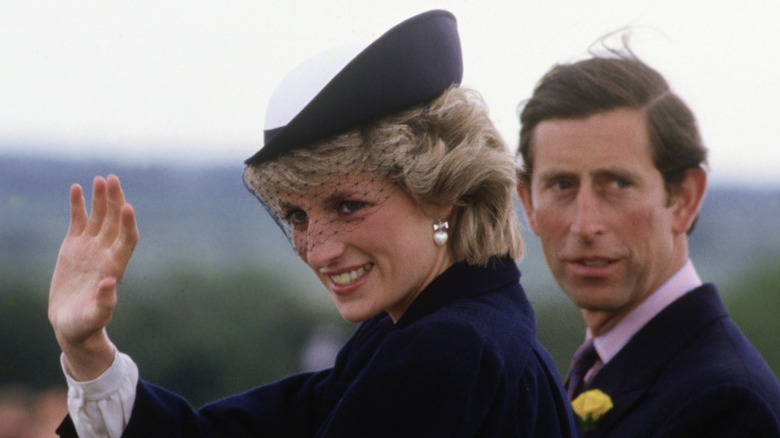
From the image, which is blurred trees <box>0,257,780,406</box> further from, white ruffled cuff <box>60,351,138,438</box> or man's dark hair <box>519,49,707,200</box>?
white ruffled cuff <box>60,351,138,438</box>

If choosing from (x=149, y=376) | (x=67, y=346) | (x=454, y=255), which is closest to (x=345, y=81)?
(x=454, y=255)

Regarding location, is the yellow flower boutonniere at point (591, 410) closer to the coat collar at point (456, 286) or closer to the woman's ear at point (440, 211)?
the coat collar at point (456, 286)

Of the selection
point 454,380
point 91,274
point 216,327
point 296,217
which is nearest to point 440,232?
point 296,217

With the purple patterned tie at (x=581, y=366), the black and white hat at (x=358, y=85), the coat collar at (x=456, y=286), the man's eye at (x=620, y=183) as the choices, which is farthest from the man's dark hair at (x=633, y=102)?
the coat collar at (x=456, y=286)

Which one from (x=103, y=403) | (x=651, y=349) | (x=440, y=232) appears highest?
(x=440, y=232)

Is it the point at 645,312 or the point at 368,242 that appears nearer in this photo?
the point at 368,242

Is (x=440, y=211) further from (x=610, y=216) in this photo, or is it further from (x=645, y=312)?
(x=645, y=312)

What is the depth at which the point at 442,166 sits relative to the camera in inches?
91.9

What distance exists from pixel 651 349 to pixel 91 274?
6.10ft

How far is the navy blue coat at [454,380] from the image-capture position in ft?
6.64

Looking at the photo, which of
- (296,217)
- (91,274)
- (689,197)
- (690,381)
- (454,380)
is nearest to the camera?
(454,380)

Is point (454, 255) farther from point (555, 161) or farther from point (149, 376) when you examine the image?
point (149, 376)

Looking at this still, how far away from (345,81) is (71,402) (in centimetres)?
113

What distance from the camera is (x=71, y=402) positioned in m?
2.46
